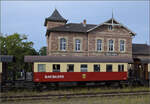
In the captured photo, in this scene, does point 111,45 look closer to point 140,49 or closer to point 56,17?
point 140,49

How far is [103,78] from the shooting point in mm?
15242

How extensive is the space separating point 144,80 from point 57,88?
8841 mm

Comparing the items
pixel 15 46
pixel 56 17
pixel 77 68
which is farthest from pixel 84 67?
pixel 15 46

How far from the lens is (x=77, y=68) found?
14852 mm

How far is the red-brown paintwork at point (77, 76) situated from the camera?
46.4ft

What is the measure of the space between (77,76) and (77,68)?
72cm

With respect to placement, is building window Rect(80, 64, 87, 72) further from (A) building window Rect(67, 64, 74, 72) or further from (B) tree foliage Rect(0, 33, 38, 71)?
(B) tree foliage Rect(0, 33, 38, 71)

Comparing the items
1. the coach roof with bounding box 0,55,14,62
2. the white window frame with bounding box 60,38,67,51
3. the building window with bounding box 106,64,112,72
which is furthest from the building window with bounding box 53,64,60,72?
the white window frame with bounding box 60,38,67,51

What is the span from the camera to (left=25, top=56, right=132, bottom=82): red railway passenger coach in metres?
14.2

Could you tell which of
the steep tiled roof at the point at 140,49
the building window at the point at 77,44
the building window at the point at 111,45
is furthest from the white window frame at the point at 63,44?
the steep tiled roof at the point at 140,49

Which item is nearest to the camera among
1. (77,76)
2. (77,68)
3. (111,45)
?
(77,76)

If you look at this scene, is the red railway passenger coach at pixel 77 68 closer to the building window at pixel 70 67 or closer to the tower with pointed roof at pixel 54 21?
the building window at pixel 70 67

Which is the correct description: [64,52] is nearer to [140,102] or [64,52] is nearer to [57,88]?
[57,88]

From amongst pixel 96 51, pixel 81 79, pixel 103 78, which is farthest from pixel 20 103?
pixel 96 51
